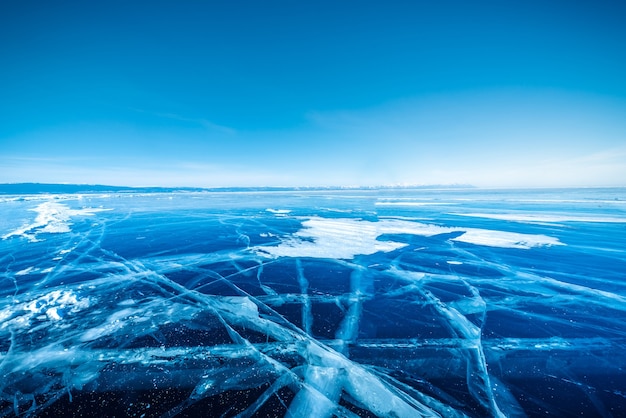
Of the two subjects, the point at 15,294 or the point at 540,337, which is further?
the point at 15,294

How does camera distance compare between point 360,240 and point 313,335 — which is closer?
point 313,335

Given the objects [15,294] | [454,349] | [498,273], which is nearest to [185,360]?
[454,349]

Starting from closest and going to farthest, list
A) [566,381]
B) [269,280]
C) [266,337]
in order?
[566,381]
[266,337]
[269,280]

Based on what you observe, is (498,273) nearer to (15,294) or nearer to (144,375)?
(144,375)

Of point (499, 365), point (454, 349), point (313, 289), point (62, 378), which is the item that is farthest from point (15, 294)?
point (499, 365)

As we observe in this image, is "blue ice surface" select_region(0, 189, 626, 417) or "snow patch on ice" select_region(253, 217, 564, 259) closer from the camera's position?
"blue ice surface" select_region(0, 189, 626, 417)

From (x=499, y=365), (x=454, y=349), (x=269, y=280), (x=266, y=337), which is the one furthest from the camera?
(x=269, y=280)

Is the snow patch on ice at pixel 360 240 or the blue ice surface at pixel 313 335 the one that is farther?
the snow patch on ice at pixel 360 240
